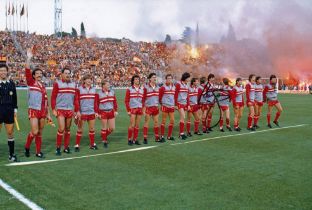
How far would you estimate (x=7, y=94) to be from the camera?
8516 mm

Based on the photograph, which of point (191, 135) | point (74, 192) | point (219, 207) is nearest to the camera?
point (219, 207)

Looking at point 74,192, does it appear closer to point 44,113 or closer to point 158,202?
point 158,202

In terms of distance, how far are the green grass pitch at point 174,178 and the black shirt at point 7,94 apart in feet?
3.98

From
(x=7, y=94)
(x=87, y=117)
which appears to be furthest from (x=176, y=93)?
(x=7, y=94)

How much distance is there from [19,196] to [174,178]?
2.59m

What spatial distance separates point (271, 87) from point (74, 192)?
10940 mm

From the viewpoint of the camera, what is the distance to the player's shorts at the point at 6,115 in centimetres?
841

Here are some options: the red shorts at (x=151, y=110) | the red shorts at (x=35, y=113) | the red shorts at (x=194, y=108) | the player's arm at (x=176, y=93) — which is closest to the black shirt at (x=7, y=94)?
the red shorts at (x=35, y=113)

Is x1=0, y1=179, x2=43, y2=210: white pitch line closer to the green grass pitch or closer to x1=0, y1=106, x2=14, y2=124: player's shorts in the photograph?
the green grass pitch

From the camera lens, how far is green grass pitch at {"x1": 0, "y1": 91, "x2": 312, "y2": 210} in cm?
577

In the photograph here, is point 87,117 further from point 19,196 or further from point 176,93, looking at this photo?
point 19,196

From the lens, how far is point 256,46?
83.8ft

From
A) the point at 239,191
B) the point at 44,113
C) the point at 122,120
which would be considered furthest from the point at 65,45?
the point at 239,191

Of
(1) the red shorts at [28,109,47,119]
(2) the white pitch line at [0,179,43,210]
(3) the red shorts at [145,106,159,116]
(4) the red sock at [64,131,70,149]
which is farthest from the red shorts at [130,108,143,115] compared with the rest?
(2) the white pitch line at [0,179,43,210]
